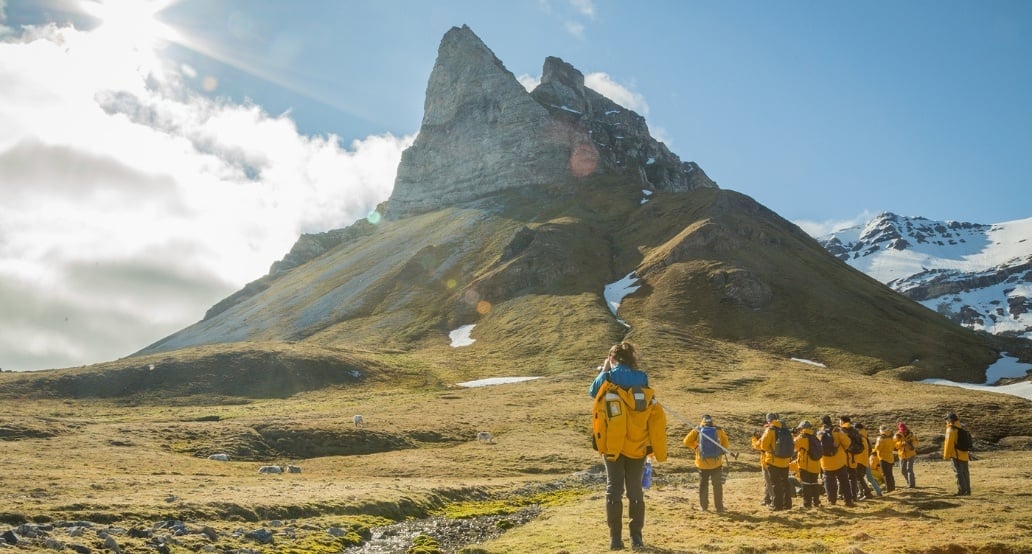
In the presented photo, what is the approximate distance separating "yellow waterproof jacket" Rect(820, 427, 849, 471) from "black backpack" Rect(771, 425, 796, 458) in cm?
218

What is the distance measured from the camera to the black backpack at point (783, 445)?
24578mm

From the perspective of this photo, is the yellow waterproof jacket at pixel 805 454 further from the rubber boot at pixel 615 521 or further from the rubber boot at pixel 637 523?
the rubber boot at pixel 615 521

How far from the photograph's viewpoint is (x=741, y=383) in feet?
311

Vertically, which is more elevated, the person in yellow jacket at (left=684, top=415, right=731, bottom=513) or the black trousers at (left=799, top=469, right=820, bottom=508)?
the person in yellow jacket at (left=684, top=415, right=731, bottom=513)

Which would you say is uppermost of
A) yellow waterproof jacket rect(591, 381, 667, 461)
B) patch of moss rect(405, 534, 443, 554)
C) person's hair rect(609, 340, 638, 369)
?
person's hair rect(609, 340, 638, 369)

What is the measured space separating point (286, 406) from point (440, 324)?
6917cm

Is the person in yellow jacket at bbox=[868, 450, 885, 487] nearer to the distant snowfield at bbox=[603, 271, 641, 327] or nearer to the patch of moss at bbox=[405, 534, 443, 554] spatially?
the patch of moss at bbox=[405, 534, 443, 554]

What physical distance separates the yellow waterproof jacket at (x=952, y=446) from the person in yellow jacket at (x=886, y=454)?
2758 mm

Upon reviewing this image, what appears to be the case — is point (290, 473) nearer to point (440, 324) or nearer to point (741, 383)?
point (741, 383)

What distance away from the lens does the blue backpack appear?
24.1 metres

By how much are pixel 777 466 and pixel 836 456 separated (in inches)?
128

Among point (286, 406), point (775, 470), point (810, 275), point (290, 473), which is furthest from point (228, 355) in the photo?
point (810, 275)

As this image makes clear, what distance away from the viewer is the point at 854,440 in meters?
27.3

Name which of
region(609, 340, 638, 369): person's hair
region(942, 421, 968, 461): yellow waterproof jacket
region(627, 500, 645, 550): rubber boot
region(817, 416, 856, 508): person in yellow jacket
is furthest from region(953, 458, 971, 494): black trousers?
region(609, 340, 638, 369): person's hair
